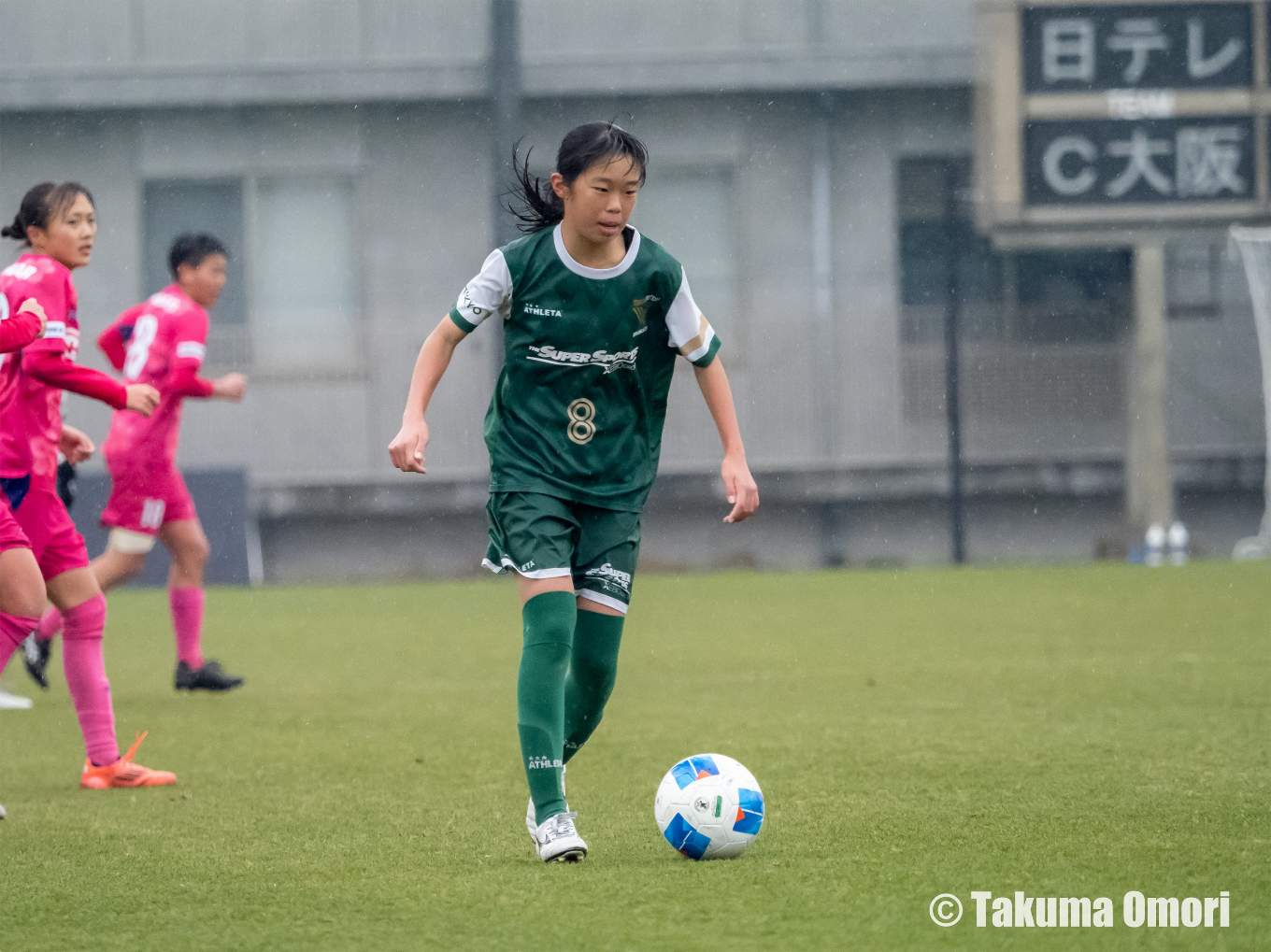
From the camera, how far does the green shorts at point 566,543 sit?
3791 millimetres

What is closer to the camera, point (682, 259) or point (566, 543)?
point (566, 543)

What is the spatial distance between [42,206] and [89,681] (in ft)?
4.63

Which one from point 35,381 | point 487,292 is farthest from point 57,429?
point 487,292

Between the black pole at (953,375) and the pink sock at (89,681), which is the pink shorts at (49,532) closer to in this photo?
the pink sock at (89,681)

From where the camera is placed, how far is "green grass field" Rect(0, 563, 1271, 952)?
3127mm

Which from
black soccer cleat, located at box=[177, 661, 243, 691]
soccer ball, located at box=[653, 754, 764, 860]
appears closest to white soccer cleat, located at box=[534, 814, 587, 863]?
soccer ball, located at box=[653, 754, 764, 860]

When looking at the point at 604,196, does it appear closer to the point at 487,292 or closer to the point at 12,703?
the point at 487,292

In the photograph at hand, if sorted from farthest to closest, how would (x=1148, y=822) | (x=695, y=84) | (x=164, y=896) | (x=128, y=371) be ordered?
1. (x=695, y=84)
2. (x=128, y=371)
3. (x=1148, y=822)
4. (x=164, y=896)

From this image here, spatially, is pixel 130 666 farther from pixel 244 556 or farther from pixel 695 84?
pixel 695 84

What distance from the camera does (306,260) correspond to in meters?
17.1

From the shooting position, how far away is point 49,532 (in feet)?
16.4

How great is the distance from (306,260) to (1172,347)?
28.5ft

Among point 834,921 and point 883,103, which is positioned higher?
point 883,103

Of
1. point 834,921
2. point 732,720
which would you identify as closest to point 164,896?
point 834,921
